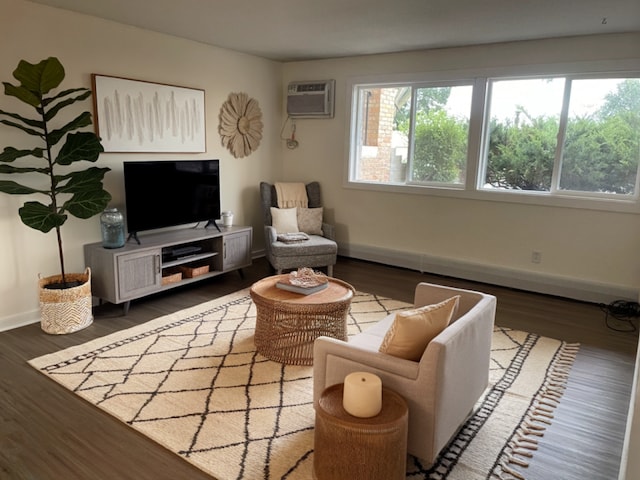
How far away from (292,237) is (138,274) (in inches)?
65.0

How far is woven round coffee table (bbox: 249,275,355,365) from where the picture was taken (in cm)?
296

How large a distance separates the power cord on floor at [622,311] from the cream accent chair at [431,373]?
7.43 ft

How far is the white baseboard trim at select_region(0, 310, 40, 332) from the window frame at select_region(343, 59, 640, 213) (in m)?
3.58

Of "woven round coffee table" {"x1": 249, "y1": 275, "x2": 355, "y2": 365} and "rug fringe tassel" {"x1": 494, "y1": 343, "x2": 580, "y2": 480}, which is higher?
"woven round coffee table" {"x1": 249, "y1": 275, "x2": 355, "y2": 365}

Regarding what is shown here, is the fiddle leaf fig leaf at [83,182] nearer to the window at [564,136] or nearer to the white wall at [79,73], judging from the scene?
the white wall at [79,73]

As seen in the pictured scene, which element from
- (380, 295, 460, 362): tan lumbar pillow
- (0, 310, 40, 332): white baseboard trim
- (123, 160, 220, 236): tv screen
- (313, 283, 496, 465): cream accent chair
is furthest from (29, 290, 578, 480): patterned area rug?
(123, 160, 220, 236): tv screen

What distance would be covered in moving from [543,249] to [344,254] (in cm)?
235

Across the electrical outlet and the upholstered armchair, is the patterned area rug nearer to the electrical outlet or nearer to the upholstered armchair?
the upholstered armchair

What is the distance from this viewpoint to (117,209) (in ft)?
13.5

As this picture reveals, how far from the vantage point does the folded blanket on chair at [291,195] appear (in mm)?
5484

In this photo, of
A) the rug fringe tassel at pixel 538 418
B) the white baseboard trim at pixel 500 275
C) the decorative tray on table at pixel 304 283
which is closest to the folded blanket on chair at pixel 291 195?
the white baseboard trim at pixel 500 275

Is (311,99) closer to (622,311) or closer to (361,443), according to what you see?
(622,311)

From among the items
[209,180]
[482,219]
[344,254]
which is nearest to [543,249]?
[482,219]

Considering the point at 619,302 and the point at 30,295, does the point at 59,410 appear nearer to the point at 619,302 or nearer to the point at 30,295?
the point at 30,295
